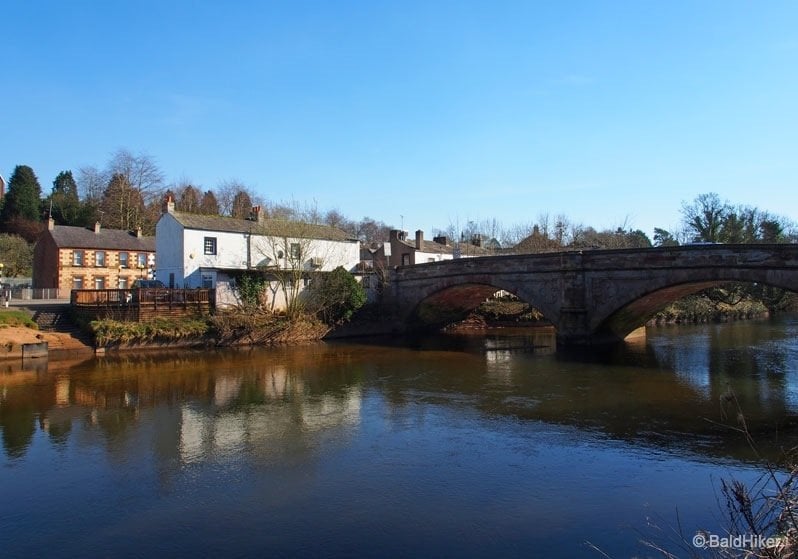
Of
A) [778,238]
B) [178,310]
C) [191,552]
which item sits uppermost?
[778,238]

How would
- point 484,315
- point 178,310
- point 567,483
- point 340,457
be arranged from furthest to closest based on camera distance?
point 484,315 → point 178,310 → point 340,457 → point 567,483

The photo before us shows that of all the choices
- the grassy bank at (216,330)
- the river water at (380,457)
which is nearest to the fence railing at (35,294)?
the grassy bank at (216,330)

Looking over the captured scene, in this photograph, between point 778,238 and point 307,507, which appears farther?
point 778,238

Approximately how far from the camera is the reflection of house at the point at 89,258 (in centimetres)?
4438

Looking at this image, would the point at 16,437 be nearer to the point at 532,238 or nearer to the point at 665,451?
the point at 665,451

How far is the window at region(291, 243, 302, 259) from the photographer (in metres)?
34.1

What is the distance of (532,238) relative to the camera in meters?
55.6

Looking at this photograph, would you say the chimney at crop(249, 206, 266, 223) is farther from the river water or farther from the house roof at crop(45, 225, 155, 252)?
the river water

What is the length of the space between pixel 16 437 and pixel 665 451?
48.2 feet

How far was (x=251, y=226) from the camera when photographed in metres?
36.9

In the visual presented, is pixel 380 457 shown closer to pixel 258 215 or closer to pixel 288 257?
pixel 288 257

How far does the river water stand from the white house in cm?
1175

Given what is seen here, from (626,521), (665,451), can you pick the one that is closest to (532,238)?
(665,451)

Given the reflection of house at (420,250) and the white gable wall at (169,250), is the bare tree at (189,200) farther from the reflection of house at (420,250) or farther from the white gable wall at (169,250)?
the white gable wall at (169,250)
